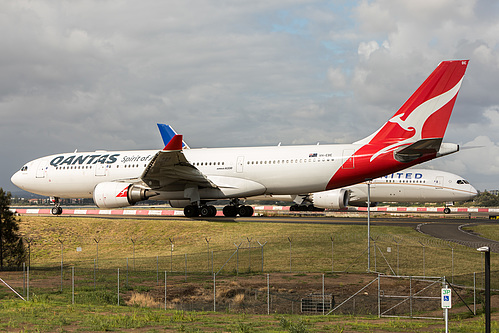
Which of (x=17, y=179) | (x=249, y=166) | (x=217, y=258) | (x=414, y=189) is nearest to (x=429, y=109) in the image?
(x=249, y=166)

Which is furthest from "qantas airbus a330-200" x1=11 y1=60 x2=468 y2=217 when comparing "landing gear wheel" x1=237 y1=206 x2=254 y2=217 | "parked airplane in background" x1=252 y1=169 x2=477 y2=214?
"parked airplane in background" x1=252 y1=169 x2=477 y2=214

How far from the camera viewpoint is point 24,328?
46.9 ft

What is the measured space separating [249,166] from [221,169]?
2168 mm

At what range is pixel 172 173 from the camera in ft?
115

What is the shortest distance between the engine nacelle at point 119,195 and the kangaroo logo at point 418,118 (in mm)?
15500

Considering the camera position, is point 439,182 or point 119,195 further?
point 439,182

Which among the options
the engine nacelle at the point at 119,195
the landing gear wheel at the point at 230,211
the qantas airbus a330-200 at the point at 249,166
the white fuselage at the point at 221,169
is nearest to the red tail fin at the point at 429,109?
the qantas airbus a330-200 at the point at 249,166

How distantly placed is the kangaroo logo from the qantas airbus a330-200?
0.05 metres

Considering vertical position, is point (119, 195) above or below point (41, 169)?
below

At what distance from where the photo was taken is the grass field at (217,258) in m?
15.4

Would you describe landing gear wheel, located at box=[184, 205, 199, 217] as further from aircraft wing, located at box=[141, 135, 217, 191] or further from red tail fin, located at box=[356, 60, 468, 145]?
red tail fin, located at box=[356, 60, 468, 145]

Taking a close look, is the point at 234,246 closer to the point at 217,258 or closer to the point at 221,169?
the point at 217,258

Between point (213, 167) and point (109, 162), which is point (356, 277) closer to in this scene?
point (213, 167)

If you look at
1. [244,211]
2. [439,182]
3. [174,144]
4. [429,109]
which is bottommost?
[244,211]
